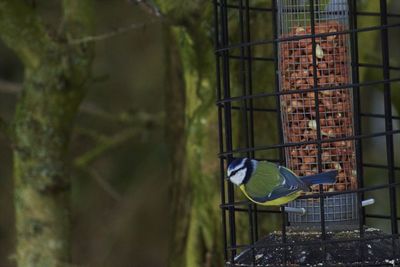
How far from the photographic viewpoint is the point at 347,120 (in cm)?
511

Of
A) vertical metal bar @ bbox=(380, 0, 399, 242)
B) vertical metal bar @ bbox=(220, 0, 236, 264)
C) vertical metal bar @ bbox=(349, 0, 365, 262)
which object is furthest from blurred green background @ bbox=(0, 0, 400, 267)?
vertical metal bar @ bbox=(380, 0, 399, 242)

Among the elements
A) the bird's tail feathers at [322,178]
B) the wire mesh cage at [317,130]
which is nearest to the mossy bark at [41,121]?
the wire mesh cage at [317,130]

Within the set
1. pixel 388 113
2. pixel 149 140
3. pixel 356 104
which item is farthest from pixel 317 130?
pixel 149 140

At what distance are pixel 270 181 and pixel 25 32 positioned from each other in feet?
7.65

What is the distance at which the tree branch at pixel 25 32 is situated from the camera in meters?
6.45

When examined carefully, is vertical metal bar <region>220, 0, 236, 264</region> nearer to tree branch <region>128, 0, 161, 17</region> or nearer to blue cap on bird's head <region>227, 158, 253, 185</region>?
blue cap on bird's head <region>227, 158, 253, 185</region>

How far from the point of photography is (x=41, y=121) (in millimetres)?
6449

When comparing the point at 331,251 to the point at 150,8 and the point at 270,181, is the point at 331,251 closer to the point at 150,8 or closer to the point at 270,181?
the point at 270,181

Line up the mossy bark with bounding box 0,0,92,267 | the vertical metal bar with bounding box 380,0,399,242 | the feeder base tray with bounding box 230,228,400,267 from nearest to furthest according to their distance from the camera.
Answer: the feeder base tray with bounding box 230,228,400,267
the vertical metal bar with bounding box 380,0,399,242
the mossy bark with bounding box 0,0,92,267

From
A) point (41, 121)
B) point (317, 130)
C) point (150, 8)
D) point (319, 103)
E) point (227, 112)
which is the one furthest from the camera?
point (41, 121)

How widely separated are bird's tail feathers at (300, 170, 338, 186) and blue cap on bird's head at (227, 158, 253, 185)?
253 millimetres

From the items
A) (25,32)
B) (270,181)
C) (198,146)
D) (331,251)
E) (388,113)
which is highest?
(25,32)

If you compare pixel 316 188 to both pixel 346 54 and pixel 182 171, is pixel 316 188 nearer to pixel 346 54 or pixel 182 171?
pixel 346 54

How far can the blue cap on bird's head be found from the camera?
476cm
